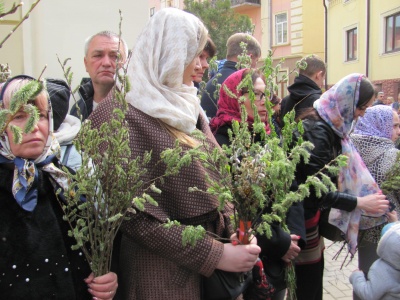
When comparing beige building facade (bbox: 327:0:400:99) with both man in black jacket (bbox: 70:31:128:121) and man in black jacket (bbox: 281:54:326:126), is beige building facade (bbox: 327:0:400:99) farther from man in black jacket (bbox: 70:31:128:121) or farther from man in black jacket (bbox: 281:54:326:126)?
man in black jacket (bbox: 70:31:128:121)

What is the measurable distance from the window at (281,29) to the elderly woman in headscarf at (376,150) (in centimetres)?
1851

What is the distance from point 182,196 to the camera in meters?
1.76

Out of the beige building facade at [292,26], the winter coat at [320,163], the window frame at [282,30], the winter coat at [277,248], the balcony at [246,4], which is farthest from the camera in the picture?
the balcony at [246,4]

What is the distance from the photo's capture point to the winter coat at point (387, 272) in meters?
2.31

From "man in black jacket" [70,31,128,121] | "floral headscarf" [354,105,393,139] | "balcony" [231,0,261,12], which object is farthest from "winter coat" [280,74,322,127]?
"balcony" [231,0,261,12]

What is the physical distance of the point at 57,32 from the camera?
4.29 metres

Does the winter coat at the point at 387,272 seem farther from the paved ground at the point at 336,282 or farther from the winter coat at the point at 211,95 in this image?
the winter coat at the point at 211,95

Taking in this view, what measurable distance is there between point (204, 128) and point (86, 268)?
2.86 feet

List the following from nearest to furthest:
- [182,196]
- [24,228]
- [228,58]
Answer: [24,228] < [182,196] < [228,58]

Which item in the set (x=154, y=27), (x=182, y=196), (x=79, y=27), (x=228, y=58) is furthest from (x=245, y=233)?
(x=79, y=27)

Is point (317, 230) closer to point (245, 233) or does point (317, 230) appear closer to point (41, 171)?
point (245, 233)

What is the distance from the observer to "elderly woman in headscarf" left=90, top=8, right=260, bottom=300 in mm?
1707

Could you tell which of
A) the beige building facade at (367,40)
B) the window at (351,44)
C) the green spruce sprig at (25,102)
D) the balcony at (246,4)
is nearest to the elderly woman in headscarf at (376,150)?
the green spruce sprig at (25,102)

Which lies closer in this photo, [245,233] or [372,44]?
[245,233]
